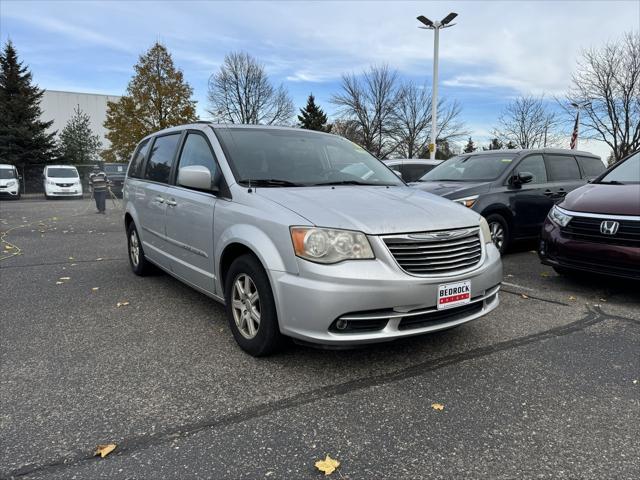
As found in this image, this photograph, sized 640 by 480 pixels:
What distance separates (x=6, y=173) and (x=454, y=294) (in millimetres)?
26561

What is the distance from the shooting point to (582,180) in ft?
27.5

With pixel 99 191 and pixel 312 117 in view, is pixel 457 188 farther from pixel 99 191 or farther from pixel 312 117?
pixel 312 117

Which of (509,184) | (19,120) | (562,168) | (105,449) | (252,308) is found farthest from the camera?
(19,120)

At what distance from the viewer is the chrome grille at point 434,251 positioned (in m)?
2.97

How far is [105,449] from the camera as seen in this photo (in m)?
2.30

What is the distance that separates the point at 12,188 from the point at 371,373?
2599 cm

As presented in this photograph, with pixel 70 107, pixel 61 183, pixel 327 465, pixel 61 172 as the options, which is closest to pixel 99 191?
pixel 61 183

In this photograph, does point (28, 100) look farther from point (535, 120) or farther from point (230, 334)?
point (535, 120)

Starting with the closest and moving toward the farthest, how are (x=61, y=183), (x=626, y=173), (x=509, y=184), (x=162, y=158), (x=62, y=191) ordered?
(x=162, y=158) → (x=626, y=173) → (x=509, y=184) → (x=61, y=183) → (x=62, y=191)

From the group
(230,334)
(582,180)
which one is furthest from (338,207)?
(582,180)

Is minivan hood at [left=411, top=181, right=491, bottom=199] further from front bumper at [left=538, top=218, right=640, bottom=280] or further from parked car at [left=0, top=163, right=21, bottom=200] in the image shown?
parked car at [left=0, top=163, right=21, bottom=200]

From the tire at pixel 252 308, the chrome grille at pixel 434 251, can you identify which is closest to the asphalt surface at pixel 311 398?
the tire at pixel 252 308

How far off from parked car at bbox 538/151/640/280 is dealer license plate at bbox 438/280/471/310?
2.41 metres

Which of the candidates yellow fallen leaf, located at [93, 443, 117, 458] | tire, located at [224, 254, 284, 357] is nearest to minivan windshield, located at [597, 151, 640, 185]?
tire, located at [224, 254, 284, 357]
